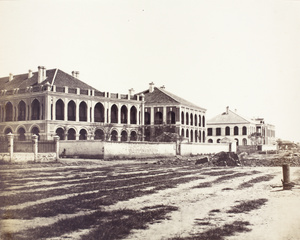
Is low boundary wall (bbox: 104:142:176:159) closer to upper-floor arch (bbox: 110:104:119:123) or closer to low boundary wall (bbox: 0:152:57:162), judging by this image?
low boundary wall (bbox: 0:152:57:162)

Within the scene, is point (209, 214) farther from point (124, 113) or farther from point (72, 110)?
point (124, 113)

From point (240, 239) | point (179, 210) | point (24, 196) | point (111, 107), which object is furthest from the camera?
point (111, 107)

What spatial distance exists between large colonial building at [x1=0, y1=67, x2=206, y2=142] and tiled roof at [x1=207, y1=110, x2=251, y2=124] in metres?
15.8

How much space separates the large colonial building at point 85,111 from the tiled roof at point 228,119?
15782 mm

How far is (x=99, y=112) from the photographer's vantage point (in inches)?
1524

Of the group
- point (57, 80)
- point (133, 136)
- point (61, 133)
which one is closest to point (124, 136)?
point (133, 136)

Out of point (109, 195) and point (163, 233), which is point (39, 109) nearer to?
point (109, 195)

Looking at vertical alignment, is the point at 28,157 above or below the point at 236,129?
below

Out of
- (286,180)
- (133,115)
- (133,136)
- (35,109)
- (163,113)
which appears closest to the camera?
(286,180)

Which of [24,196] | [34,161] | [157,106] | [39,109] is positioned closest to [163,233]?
[24,196]

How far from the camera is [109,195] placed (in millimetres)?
9211

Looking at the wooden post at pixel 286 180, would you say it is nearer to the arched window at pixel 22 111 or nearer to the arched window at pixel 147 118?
the arched window at pixel 22 111

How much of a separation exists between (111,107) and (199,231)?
34.5 m

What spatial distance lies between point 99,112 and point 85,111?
2263 millimetres
